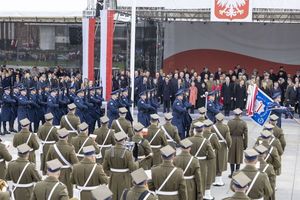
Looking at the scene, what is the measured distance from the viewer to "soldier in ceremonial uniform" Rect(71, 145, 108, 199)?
27.5ft

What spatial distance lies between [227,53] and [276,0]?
10078mm

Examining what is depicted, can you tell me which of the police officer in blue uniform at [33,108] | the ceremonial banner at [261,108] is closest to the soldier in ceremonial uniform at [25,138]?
the ceremonial banner at [261,108]

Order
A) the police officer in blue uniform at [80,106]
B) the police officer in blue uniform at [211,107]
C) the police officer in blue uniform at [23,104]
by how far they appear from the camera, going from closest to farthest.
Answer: the police officer in blue uniform at [211,107]
the police officer in blue uniform at [80,106]
the police officer in blue uniform at [23,104]

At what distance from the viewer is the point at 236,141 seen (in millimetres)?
12523

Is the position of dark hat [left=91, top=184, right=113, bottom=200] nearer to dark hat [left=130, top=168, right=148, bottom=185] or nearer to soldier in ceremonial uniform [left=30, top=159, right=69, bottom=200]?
dark hat [left=130, top=168, right=148, bottom=185]

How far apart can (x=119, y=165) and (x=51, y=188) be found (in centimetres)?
212

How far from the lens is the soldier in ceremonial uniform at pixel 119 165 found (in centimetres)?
912

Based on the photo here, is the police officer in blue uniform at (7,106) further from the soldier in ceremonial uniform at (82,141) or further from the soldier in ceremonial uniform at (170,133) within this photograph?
the soldier in ceremonial uniform at (82,141)

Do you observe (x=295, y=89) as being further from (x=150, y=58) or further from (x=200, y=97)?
(x=150, y=58)

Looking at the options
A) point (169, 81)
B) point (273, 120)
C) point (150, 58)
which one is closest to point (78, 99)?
point (169, 81)

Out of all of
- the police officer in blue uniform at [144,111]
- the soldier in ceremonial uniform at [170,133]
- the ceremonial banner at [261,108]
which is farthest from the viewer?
the police officer in blue uniform at [144,111]

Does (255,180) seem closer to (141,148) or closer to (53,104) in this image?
(141,148)

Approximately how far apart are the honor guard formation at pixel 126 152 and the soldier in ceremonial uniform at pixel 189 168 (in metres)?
0.02

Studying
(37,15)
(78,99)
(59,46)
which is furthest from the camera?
(59,46)
